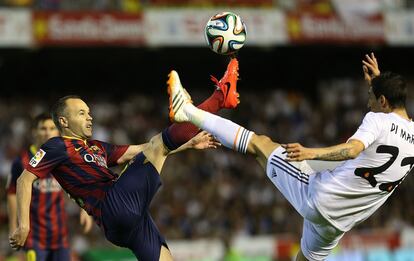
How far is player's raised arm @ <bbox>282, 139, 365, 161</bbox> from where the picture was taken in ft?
21.0

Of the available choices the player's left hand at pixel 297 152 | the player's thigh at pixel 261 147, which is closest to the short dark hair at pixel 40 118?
the player's thigh at pixel 261 147

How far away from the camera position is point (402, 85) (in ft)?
23.2

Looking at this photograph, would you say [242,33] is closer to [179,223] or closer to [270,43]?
[179,223]

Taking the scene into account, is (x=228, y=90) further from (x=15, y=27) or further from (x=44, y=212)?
(x=15, y=27)

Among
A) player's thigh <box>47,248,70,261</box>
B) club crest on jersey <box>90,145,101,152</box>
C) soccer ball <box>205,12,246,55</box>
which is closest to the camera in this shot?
club crest on jersey <box>90,145,101,152</box>

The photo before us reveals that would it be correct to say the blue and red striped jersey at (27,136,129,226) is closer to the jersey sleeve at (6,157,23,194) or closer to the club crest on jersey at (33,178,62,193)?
the jersey sleeve at (6,157,23,194)

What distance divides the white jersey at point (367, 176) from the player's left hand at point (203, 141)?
0.95 meters

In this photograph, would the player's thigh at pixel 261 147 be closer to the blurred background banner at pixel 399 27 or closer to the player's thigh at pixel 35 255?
the player's thigh at pixel 35 255

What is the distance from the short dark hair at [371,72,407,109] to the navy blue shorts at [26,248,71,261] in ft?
12.6

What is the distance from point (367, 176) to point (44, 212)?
369 centimetres

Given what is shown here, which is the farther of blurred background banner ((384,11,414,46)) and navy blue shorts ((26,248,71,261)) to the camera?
blurred background banner ((384,11,414,46))

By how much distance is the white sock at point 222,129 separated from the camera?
23.3 feet

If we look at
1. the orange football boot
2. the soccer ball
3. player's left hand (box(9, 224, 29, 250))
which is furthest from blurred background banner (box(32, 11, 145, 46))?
player's left hand (box(9, 224, 29, 250))

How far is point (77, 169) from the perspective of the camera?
708 cm
